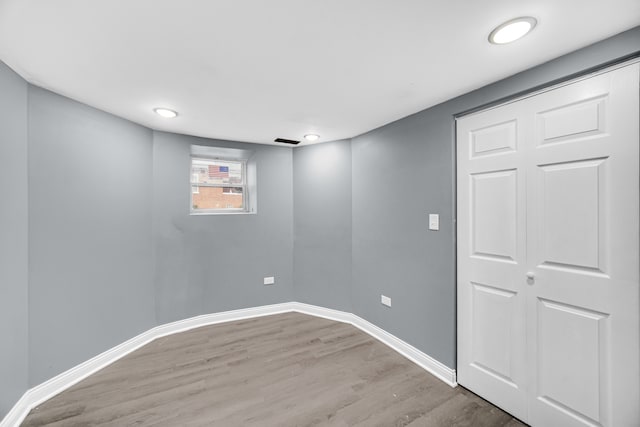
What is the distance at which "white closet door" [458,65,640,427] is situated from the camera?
52.7 inches

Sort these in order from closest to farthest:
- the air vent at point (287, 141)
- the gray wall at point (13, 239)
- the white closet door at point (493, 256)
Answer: the gray wall at point (13, 239)
the white closet door at point (493, 256)
the air vent at point (287, 141)

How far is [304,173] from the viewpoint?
359 centimetres

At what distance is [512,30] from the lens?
1.27m

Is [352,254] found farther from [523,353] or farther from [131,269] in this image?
[131,269]

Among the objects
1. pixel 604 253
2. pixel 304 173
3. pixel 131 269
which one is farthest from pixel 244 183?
pixel 604 253

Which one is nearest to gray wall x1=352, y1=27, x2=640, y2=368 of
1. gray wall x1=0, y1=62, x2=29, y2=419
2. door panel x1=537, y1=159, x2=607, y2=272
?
door panel x1=537, y1=159, x2=607, y2=272

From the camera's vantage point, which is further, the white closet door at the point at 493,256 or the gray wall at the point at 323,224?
the gray wall at the point at 323,224

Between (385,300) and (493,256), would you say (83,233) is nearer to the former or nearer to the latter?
(385,300)

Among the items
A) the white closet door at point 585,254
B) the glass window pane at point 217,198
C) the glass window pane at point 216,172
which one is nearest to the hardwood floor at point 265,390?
the white closet door at point 585,254

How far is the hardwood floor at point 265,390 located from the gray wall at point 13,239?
362 mm

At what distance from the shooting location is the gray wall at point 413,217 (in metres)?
2.11

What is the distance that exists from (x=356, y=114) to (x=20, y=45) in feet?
7.24

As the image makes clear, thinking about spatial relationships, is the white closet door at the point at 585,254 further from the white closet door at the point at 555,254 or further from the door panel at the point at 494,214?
the door panel at the point at 494,214

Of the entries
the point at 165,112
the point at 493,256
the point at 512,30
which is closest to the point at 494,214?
the point at 493,256
